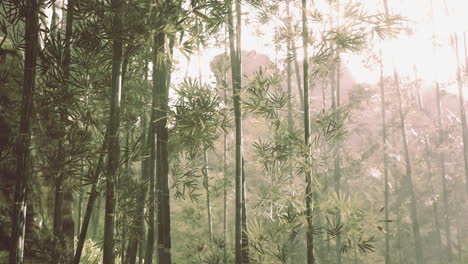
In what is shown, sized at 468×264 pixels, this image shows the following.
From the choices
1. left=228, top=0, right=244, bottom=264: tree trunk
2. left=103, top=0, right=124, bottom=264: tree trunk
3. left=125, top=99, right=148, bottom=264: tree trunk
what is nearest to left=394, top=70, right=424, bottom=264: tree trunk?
left=228, top=0, right=244, bottom=264: tree trunk

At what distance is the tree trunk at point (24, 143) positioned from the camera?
180 centimetres

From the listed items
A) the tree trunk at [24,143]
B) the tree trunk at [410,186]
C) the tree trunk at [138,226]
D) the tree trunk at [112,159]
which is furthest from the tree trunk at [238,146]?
the tree trunk at [410,186]

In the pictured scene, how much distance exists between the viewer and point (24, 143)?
1828mm

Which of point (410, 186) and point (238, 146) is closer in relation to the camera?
point (238, 146)

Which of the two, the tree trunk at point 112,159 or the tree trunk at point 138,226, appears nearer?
the tree trunk at point 112,159

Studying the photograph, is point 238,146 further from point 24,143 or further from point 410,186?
point 410,186

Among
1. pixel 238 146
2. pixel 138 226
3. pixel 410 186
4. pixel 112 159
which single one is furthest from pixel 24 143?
pixel 410 186

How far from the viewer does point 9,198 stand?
3.09 meters

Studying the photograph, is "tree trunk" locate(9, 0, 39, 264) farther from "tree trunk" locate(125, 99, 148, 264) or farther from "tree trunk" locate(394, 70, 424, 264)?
"tree trunk" locate(394, 70, 424, 264)

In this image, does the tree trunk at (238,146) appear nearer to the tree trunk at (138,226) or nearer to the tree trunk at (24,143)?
the tree trunk at (138,226)

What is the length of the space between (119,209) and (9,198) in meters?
1.24

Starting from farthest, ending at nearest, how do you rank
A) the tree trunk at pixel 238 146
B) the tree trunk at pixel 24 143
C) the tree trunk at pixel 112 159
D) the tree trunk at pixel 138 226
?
1. the tree trunk at pixel 238 146
2. the tree trunk at pixel 138 226
3. the tree trunk at pixel 112 159
4. the tree trunk at pixel 24 143

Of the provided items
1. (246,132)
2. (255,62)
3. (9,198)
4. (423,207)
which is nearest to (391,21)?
(9,198)

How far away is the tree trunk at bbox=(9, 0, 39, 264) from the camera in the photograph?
1.80m
